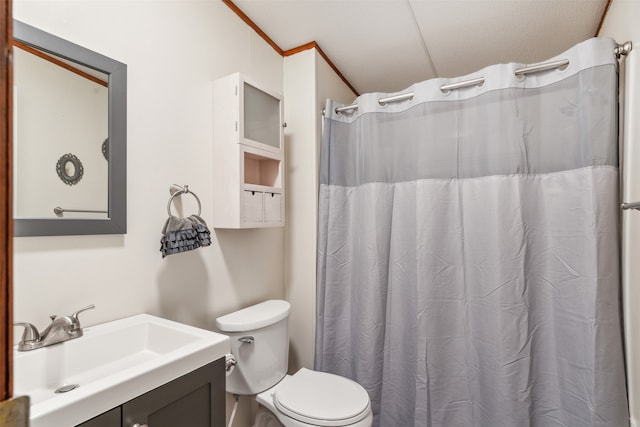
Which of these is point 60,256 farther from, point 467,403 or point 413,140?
point 467,403

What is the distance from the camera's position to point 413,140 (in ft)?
5.80

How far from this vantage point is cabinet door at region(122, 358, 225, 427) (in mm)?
759

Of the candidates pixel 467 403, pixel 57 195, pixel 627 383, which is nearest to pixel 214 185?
pixel 57 195

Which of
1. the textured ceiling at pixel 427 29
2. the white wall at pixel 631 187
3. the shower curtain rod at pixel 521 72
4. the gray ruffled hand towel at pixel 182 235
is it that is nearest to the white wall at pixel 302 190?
the textured ceiling at pixel 427 29

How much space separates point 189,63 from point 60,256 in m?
0.93

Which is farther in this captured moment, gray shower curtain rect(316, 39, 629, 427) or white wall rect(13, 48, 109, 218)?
gray shower curtain rect(316, 39, 629, 427)

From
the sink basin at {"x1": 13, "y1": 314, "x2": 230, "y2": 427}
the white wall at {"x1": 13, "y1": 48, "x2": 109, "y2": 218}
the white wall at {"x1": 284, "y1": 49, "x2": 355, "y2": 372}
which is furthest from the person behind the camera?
the white wall at {"x1": 284, "y1": 49, "x2": 355, "y2": 372}

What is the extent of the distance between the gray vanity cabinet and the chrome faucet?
348 millimetres

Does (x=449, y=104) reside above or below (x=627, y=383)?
above

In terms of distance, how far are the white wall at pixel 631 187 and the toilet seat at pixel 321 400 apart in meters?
1.05

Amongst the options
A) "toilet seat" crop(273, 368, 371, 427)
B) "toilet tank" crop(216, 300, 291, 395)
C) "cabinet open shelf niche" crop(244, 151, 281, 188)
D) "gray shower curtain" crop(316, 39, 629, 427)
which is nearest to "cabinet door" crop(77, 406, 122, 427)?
"toilet tank" crop(216, 300, 291, 395)

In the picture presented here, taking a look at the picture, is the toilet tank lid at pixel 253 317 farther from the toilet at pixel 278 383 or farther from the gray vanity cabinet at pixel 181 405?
the gray vanity cabinet at pixel 181 405

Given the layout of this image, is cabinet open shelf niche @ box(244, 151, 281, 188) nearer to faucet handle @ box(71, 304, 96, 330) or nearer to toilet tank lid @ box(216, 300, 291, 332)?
toilet tank lid @ box(216, 300, 291, 332)

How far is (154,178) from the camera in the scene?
125 cm
